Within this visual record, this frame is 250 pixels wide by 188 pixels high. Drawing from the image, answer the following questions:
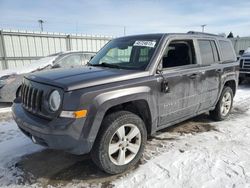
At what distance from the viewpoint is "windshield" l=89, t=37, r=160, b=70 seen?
353cm

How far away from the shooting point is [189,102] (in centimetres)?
403

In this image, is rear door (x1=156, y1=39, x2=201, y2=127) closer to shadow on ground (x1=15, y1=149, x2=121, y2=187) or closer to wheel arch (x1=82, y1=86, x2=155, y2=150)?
wheel arch (x1=82, y1=86, x2=155, y2=150)

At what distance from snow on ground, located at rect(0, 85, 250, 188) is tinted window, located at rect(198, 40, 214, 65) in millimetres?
1418

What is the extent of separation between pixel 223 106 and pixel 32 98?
4.20m

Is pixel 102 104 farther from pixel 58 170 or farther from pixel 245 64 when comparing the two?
pixel 245 64

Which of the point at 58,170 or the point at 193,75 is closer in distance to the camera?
the point at 58,170

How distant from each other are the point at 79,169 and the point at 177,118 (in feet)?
5.98

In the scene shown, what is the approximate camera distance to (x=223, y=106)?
5.29 m

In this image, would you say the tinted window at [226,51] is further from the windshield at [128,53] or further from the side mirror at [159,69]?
the side mirror at [159,69]

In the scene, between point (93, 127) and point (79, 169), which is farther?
point (79, 169)

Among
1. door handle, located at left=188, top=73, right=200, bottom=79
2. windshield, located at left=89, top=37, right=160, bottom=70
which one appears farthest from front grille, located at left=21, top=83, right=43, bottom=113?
door handle, located at left=188, top=73, right=200, bottom=79

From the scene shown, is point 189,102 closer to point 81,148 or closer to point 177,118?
point 177,118

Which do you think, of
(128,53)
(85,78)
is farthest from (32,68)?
(85,78)

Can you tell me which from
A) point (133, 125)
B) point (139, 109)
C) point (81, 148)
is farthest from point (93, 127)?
point (139, 109)
